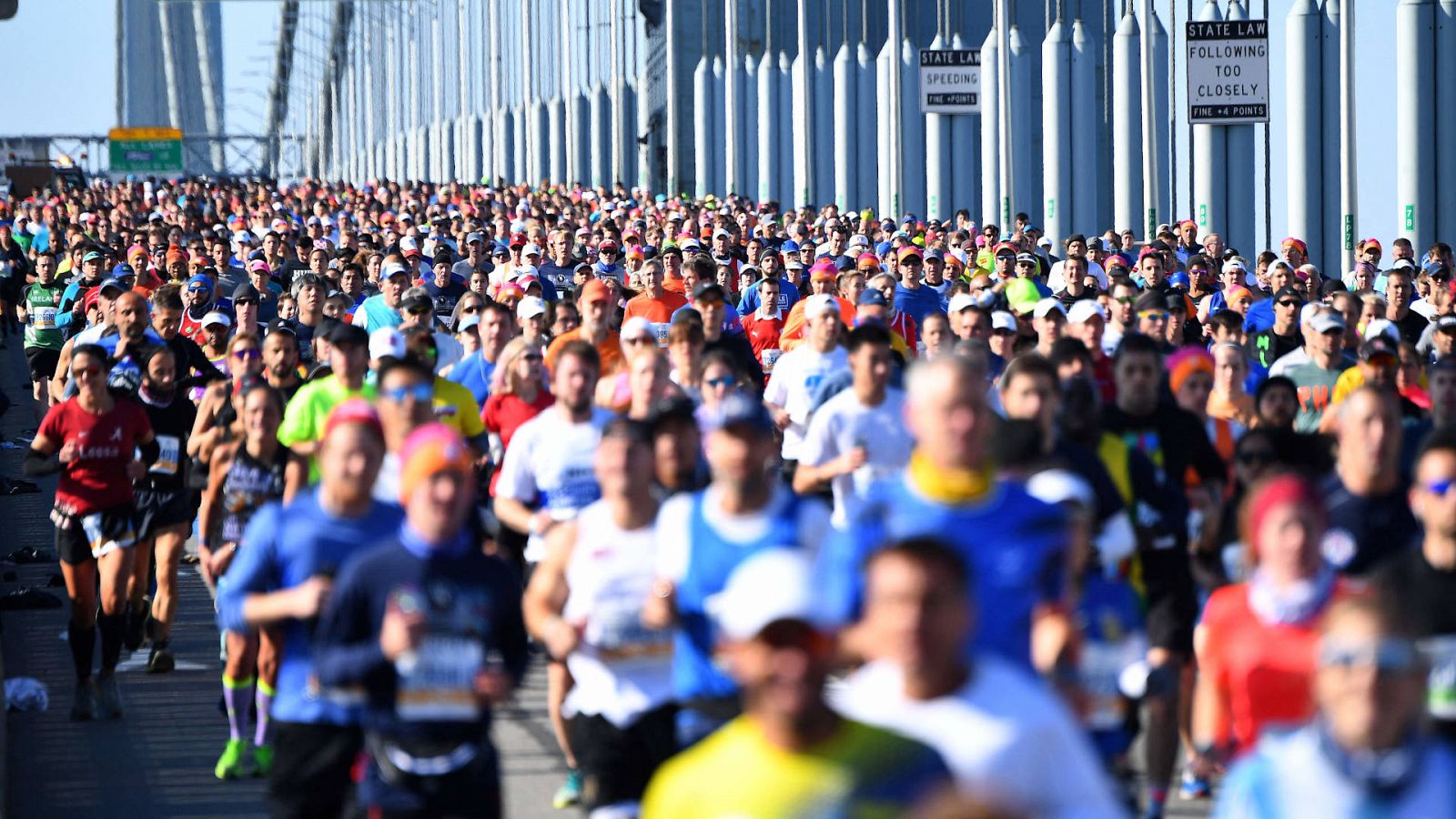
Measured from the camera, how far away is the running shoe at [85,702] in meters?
11.2

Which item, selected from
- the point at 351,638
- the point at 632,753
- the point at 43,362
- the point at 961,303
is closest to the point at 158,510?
the point at 961,303

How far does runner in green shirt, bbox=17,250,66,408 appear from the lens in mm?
22297

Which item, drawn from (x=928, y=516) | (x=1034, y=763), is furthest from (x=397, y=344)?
(x=1034, y=763)

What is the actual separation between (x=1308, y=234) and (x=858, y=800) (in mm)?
24246

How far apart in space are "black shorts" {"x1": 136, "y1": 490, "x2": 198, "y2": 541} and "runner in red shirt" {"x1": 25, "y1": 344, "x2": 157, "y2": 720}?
21 centimetres

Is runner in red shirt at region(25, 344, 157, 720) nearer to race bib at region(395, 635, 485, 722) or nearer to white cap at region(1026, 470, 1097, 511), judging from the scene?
race bib at region(395, 635, 485, 722)

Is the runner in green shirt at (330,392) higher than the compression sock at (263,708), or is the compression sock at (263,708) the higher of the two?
the runner in green shirt at (330,392)

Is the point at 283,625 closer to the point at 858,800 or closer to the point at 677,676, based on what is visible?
the point at 677,676

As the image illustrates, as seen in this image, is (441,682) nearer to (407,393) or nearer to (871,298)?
(407,393)

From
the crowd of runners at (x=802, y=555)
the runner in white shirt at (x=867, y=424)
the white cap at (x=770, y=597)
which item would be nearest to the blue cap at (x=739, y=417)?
the crowd of runners at (x=802, y=555)

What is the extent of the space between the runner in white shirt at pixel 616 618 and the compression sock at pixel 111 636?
14.9 ft

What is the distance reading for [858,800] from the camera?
13.5ft

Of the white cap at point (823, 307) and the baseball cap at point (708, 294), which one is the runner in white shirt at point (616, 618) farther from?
the baseball cap at point (708, 294)

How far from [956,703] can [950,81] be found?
118 feet
